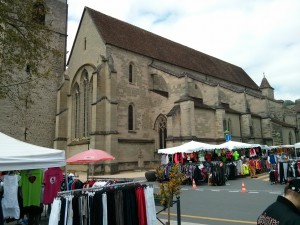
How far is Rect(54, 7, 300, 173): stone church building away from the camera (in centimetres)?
2447

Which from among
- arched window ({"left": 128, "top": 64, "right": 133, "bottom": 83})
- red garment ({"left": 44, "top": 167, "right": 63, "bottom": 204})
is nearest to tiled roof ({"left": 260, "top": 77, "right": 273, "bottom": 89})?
arched window ({"left": 128, "top": 64, "right": 133, "bottom": 83})

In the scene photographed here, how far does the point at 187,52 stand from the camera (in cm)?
3766

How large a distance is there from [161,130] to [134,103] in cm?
365

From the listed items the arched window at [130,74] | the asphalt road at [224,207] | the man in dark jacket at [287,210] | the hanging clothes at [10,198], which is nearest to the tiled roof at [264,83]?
the arched window at [130,74]

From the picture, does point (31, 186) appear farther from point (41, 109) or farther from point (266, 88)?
point (266, 88)

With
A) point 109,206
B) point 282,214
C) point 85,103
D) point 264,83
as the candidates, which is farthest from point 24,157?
point 264,83

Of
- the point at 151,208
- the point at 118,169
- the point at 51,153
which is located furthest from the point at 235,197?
the point at 118,169

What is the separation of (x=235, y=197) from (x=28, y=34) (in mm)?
10998

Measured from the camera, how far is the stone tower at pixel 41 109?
26828mm

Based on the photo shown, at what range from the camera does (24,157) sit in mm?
6301

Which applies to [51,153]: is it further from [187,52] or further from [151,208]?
[187,52]

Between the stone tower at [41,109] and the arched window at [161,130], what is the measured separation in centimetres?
1075

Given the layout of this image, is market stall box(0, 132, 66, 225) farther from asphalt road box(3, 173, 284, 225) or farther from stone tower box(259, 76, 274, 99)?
stone tower box(259, 76, 274, 99)

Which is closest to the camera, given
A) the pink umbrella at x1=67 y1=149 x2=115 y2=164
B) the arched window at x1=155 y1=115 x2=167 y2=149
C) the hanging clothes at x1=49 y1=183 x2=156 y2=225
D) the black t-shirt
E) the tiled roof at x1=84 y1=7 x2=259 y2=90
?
the black t-shirt
